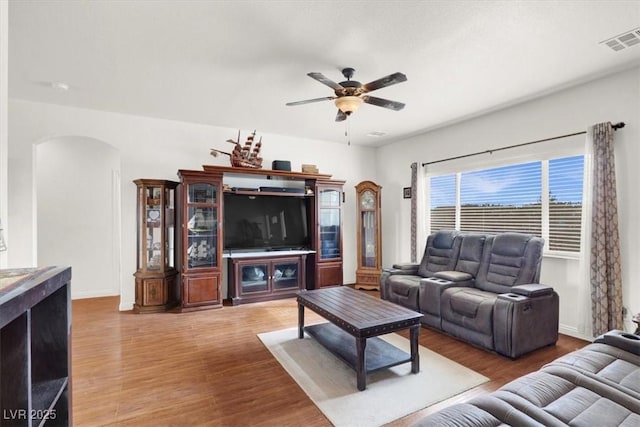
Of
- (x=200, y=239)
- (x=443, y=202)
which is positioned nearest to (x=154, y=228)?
(x=200, y=239)

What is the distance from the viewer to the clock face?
5.75 m

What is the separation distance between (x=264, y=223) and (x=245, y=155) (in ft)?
3.71

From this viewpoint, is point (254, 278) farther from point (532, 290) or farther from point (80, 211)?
point (532, 290)

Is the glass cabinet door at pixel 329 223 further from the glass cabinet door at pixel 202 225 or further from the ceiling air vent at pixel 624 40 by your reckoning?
the ceiling air vent at pixel 624 40

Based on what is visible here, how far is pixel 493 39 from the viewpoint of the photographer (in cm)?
248

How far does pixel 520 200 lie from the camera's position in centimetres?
396

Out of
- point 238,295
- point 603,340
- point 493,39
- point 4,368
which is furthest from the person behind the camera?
point 238,295

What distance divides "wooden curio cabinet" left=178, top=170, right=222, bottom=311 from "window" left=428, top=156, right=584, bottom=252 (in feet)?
11.6

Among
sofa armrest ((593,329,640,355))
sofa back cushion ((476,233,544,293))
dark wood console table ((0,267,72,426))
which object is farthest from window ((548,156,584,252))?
dark wood console table ((0,267,72,426))

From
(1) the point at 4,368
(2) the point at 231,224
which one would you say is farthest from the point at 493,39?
(2) the point at 231,224

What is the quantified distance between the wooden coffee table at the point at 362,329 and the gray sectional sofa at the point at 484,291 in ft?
2.78

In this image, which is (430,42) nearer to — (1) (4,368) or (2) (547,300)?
(2) (547,300)

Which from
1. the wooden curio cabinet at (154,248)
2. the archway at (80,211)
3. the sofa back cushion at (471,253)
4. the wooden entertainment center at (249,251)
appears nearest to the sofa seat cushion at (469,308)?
the sofa back cushion at (471,253)

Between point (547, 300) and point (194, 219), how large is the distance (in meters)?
4.31
